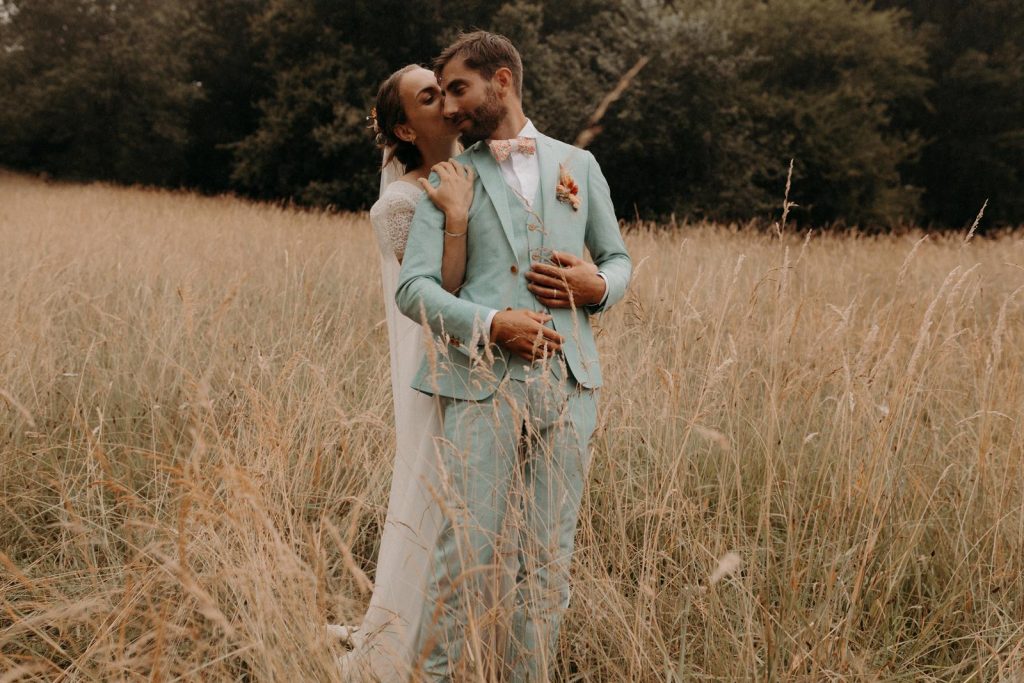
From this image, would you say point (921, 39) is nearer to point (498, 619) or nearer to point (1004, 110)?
point (1004, 110)

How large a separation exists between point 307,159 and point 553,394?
53.3 feet

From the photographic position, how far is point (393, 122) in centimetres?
210

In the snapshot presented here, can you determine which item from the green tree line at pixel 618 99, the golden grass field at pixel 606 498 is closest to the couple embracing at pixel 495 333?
the golden grass field at pixel 606 498

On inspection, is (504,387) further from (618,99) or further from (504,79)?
(618,99)

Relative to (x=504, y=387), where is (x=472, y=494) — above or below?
below

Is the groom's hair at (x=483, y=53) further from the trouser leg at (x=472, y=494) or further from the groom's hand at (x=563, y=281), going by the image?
the trouser leg at (x=472, y=494)

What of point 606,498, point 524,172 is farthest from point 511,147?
point 606,498

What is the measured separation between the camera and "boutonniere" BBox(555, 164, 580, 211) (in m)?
1.86

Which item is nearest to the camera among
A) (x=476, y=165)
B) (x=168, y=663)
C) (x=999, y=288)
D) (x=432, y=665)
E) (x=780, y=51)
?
(x=168, y=663)

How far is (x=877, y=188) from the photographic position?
17203 millimetres

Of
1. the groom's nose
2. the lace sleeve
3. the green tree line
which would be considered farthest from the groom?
the green tree line

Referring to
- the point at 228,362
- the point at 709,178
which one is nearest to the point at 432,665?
the point at 228,362

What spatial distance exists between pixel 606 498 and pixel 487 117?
1.32 meters

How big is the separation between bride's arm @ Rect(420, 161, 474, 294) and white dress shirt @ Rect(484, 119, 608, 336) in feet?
→ 0.35
